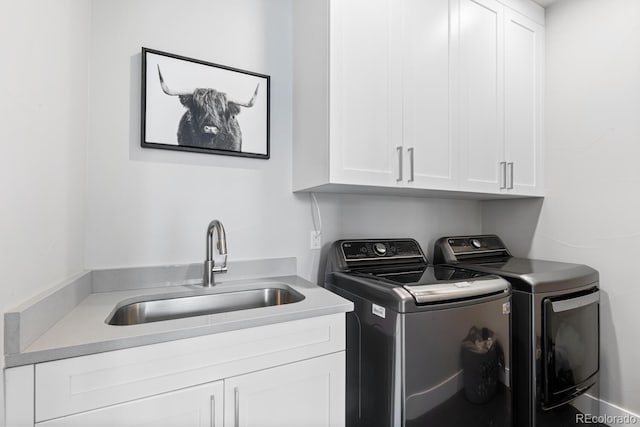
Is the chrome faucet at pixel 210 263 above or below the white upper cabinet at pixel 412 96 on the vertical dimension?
below

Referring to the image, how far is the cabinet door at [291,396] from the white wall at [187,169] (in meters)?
0.69

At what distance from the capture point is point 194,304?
4.40 feet

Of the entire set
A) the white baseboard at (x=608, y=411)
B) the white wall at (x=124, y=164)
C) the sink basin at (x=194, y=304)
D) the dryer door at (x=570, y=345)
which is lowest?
the white baseboard at (x=608, y=411)

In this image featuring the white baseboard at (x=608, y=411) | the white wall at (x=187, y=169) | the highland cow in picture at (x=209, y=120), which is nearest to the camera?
the white wall at (x=187, y=169)

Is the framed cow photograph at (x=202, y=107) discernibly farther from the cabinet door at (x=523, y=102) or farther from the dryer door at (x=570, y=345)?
the dryer door at (x=570, y=345)

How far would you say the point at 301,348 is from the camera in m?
1.07

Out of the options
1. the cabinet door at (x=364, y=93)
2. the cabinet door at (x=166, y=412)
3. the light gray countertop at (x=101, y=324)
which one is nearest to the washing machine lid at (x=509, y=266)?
the cabinet door at (x=364, y=93)

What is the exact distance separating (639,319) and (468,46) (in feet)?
5.87

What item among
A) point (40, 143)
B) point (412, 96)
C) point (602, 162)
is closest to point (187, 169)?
point (40, 143)

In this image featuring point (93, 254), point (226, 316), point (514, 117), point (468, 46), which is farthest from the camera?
point (514, 117)

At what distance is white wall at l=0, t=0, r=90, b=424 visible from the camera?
732 millimetres

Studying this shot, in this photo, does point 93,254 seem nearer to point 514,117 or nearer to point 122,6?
point 122,6

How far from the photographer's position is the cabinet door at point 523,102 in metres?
1.89

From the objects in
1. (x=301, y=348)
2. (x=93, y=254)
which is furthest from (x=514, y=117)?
(x=93, y=254)
